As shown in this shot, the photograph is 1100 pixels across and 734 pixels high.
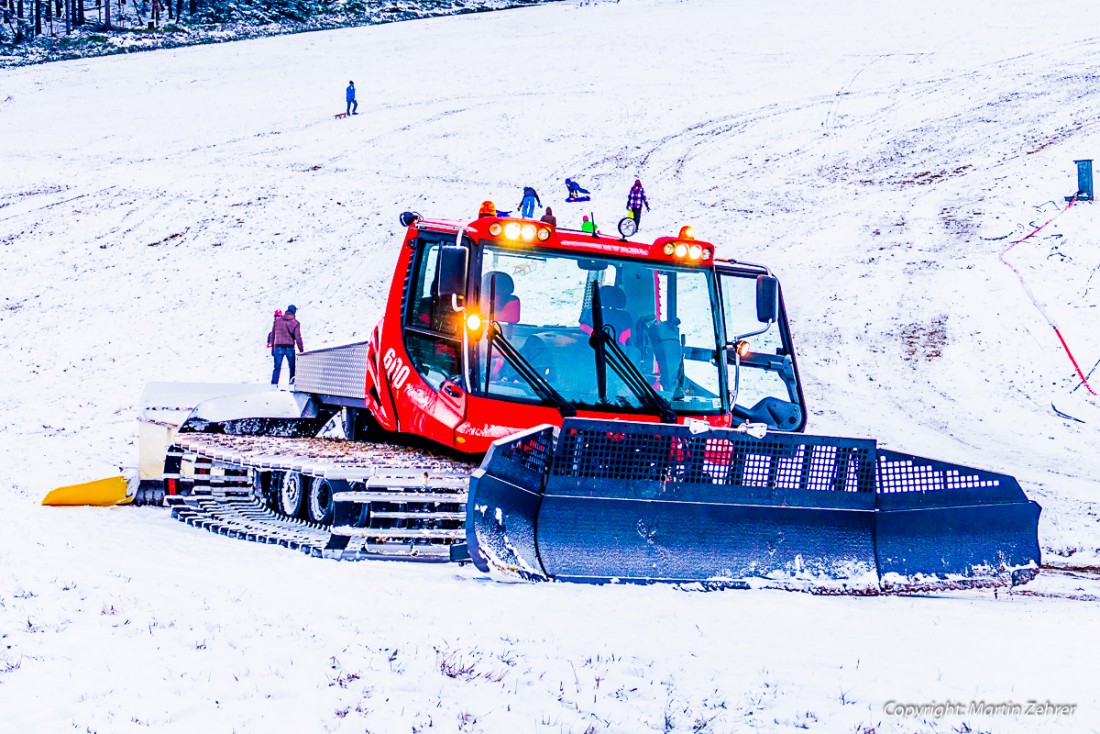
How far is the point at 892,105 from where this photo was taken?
3756cm

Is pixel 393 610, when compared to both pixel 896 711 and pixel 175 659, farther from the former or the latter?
pixel 896 711

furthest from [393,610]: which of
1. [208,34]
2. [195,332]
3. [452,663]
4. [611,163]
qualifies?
[208,34]

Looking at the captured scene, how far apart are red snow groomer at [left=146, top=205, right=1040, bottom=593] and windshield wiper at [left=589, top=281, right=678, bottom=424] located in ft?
0.06

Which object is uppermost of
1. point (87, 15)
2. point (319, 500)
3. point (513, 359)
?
point (87, 15)

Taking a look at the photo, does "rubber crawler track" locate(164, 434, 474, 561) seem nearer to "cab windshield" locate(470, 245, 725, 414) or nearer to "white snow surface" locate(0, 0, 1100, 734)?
"white snow surface" locate(0, 0, 1100, 734)

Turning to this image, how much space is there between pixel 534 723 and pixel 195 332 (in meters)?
19.6

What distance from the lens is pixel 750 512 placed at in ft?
23.5

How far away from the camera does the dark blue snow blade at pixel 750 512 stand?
688 centimetres

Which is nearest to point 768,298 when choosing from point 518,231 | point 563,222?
point 518,231

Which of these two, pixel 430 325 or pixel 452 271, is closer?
pixel 452 271

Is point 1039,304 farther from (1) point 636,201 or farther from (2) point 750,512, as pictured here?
(2) point 750,512

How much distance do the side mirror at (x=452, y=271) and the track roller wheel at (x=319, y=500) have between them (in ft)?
6.52

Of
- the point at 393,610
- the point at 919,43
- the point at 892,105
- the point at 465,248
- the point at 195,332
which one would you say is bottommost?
the point at 195,332

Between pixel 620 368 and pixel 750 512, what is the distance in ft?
5.65
